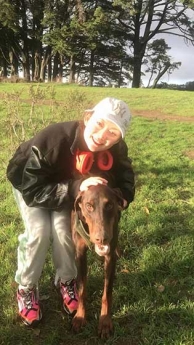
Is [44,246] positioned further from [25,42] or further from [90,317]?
[25,42]

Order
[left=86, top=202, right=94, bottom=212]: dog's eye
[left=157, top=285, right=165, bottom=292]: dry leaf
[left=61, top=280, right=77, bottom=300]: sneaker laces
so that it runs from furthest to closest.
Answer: [left=157, top=285, right=165, bottom=292]: dry leaf → [left=61, top=280, right=77, bottom=300]: sneaker laces → [left=86, top=202, right=94, bottom=212]: dog's eye

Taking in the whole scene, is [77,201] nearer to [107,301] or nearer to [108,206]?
[108,206]

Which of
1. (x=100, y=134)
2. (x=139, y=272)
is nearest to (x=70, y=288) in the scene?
(x=139, y=272)

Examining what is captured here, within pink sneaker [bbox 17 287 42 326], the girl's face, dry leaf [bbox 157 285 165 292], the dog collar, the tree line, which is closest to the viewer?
the girl's face

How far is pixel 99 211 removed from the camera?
2.53 metres

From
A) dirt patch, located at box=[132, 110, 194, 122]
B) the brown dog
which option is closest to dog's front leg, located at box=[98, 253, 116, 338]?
the brown dog

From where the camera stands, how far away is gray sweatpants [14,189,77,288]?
9.85 ft

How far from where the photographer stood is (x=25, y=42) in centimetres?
3262

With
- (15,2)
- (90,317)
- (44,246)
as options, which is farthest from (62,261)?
(15,2)

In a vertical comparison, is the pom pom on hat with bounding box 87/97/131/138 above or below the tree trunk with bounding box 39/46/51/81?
below

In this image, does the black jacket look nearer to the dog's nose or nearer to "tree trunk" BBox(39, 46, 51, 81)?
the dog's nose

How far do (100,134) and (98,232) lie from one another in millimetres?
661

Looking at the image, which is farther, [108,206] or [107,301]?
[107,301]

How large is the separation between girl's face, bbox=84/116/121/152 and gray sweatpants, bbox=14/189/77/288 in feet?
1.91
